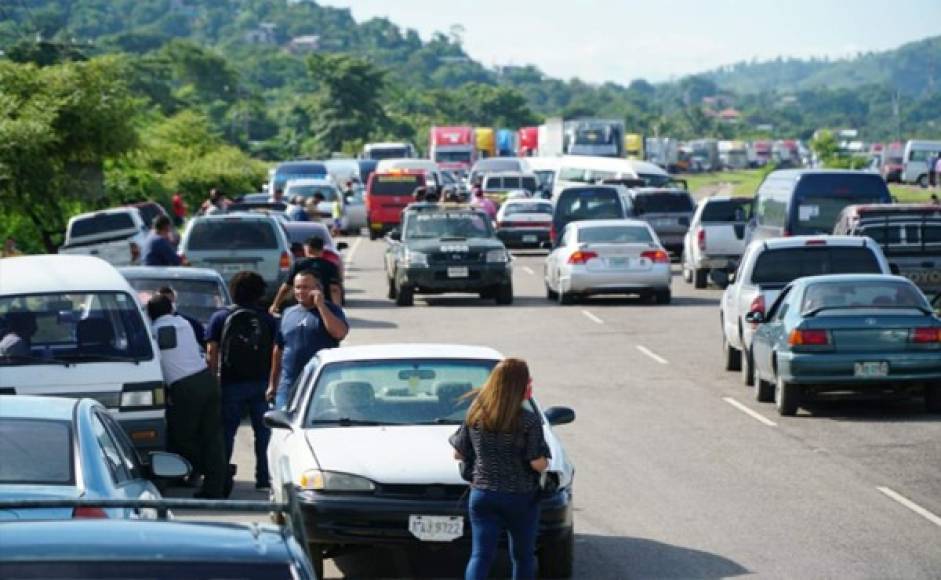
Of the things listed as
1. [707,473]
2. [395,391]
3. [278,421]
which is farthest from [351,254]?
[278,421]

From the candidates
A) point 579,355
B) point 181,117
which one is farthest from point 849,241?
point 181,117

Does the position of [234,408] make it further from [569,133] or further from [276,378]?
[569,133]

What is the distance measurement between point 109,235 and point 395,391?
2262 centimetres

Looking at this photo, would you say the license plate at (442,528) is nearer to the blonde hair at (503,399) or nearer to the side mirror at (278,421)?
the side mirror at (278,421)

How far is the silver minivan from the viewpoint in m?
32.0

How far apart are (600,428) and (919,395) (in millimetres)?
3934

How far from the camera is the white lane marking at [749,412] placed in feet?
67.5

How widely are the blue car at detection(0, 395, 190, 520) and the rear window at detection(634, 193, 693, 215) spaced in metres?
39.9

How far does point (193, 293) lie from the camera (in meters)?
22.3

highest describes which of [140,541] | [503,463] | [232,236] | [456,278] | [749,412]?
[140,541]

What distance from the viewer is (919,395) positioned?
22.1 m

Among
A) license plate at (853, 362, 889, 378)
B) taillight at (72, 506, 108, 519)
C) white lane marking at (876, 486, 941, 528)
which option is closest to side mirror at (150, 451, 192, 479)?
taillight at (72, 506, 108, 519)

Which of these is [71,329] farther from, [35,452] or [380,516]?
[35,452]

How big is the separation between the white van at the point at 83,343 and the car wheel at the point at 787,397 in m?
7.30
